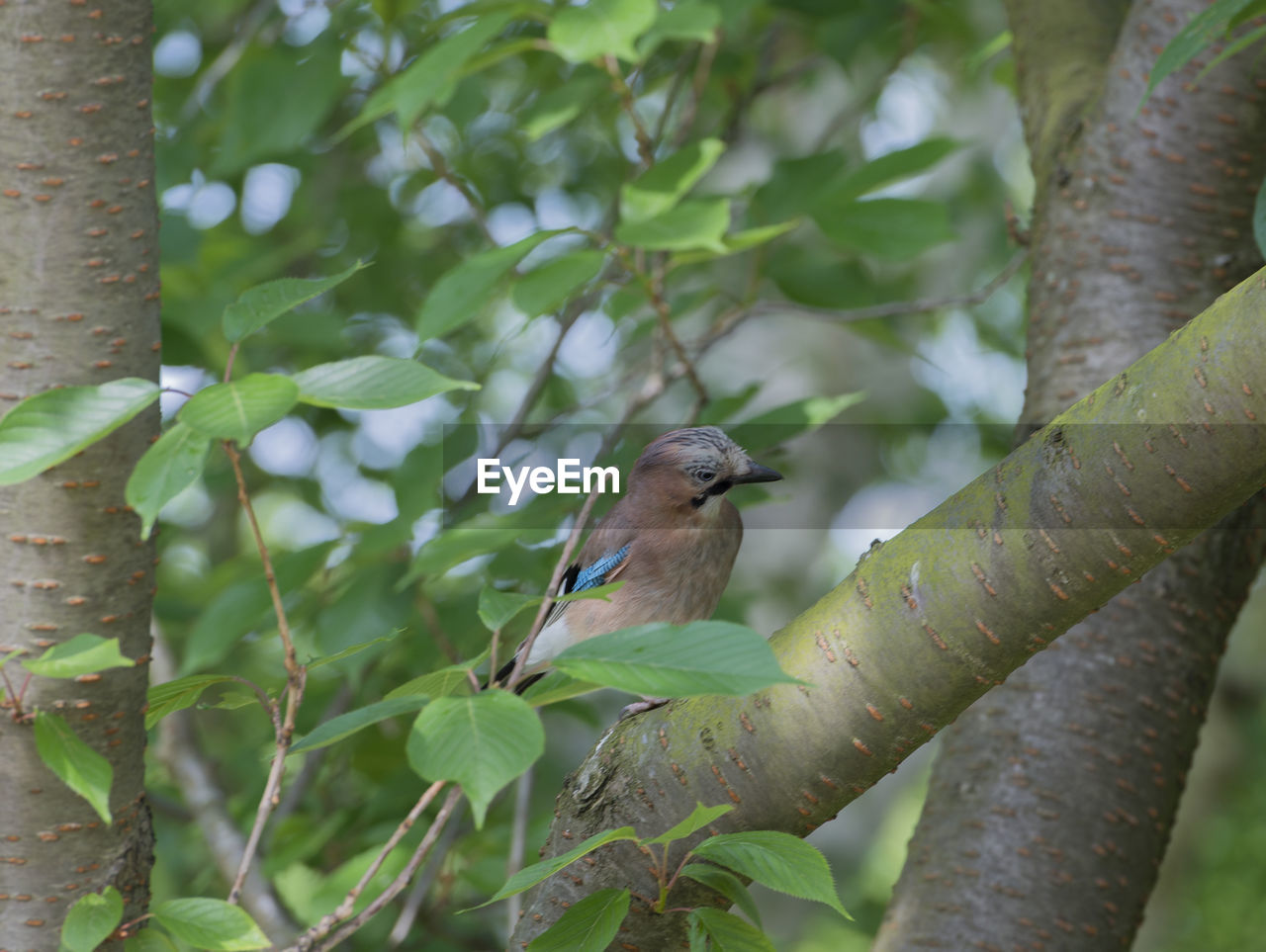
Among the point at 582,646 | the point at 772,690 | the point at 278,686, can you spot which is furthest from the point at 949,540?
the point at 278,686

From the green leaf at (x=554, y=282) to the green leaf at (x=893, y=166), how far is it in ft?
1.85

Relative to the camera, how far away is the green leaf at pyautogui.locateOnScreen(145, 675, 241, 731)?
1308 millimetres

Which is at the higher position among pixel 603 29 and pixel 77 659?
pixel 603 29

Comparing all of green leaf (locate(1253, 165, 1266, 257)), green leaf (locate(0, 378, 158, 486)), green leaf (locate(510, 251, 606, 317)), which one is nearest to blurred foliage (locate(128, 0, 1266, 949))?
green leaf (locate(510, 251, 606, 317))

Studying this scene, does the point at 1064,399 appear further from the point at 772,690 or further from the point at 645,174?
the point at 772,690

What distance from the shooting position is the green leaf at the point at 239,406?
1.08 metres

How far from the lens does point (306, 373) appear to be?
1.20 metres

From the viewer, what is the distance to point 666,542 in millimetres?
1863

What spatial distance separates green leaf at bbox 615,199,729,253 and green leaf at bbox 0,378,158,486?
88cm

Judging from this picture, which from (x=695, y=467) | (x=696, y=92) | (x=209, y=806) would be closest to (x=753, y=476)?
(x=695, y=467)

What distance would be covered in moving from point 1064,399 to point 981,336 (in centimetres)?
384

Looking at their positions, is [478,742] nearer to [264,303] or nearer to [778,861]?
[778,861]

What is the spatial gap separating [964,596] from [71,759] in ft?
3.30

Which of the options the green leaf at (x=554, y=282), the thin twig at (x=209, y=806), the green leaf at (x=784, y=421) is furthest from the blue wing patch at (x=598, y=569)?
the thin twig at (x=209, y=806)
